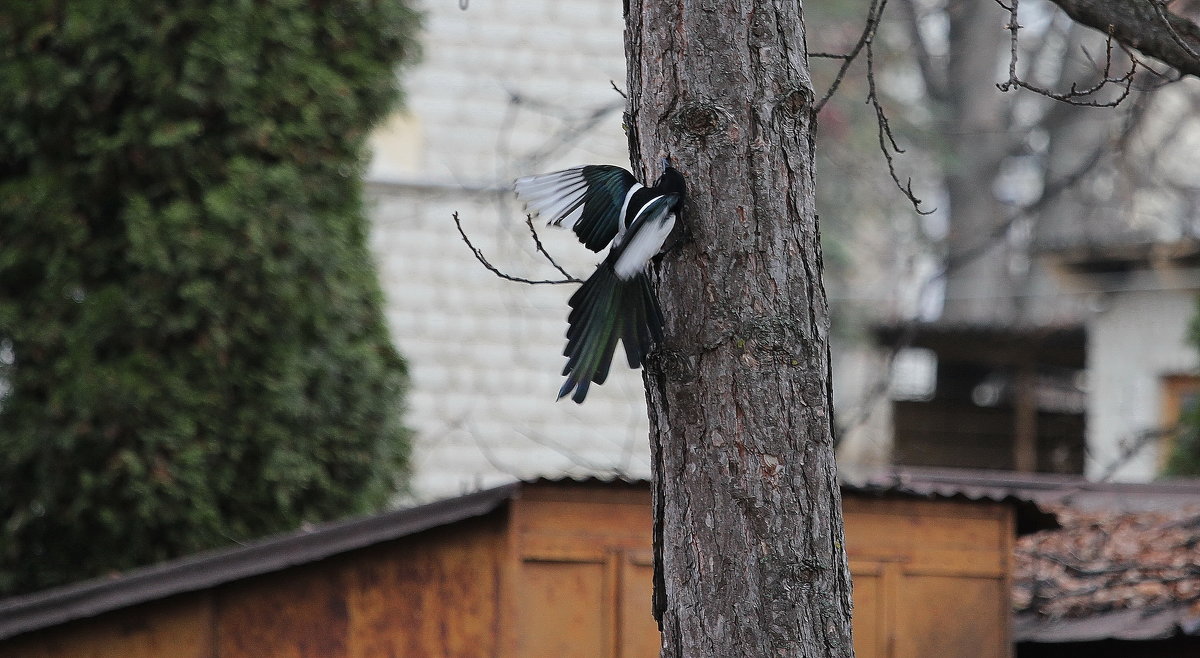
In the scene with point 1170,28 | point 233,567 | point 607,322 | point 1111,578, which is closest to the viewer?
point 607,322

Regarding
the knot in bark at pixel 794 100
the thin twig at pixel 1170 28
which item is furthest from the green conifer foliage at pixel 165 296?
the thin twig at pixel 1170 28

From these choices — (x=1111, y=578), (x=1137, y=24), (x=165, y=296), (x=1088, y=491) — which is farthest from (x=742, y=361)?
(x=1088, y=491)

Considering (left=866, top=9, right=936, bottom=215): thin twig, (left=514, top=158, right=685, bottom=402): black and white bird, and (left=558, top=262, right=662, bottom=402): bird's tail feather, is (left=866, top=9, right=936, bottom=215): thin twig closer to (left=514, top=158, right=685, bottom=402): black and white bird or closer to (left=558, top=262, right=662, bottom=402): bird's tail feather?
(left=514, top=158, right=685, bottom=402): black and white bird

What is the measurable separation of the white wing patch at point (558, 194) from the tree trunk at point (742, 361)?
0.19 meters

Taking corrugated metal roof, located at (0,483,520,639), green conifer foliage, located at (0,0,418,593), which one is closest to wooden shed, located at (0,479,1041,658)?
corrugated metal roof, located at (0,483,520,639)

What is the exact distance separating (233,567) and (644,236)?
222 centimetres

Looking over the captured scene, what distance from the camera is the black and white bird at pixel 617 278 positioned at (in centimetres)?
266

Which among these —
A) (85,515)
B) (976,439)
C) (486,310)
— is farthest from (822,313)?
(976,439)

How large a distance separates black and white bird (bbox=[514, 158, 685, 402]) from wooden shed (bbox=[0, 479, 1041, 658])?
1503mm

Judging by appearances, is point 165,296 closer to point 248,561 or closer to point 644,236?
point 248,561

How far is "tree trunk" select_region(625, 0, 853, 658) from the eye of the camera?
274cm

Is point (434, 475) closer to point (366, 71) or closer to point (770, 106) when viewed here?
point (366, 71)

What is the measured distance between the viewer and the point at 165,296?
20.2ft

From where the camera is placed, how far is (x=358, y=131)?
6926 millimetres
